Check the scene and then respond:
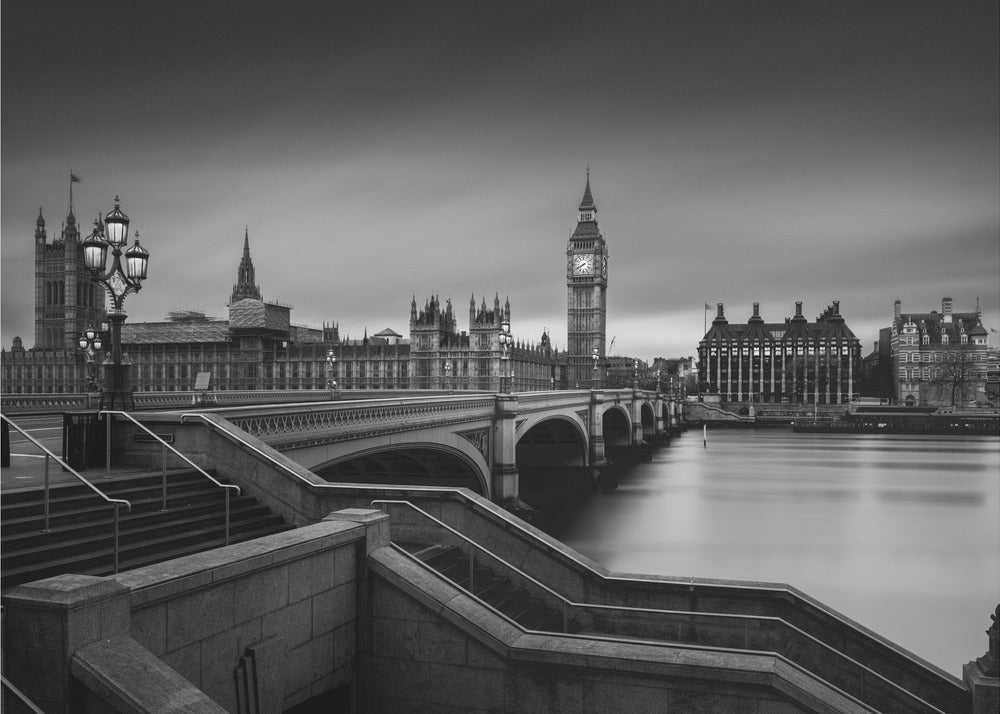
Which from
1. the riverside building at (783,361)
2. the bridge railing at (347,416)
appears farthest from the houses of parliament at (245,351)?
the bridge railing at (347,416)

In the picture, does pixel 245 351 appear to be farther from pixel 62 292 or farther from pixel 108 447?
pixel 108 447

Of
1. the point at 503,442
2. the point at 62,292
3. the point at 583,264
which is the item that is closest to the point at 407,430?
the point at 503,442

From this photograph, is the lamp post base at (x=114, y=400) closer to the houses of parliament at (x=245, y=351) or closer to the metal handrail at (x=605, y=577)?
the metal handrail at (x=605, y=577)

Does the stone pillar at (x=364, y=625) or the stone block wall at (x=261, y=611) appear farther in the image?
the stone pillar at (x=364, y=625)

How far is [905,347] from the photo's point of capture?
151125 mm

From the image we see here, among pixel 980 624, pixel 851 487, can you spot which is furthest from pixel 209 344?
pixel 980 624

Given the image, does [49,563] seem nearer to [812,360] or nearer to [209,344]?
[209,344]

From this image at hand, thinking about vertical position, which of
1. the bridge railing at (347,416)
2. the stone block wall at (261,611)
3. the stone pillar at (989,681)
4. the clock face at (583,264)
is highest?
the clock face at (583,264)

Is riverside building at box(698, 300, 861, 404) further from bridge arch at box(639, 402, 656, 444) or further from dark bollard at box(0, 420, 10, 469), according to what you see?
dark bollard at box(0, 420, 10, 469)

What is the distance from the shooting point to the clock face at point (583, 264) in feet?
498

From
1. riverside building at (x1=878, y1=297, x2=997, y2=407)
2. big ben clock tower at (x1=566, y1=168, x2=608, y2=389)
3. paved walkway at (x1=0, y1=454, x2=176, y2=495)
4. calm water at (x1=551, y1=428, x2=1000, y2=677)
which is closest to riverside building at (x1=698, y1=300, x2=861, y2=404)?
riverside building at (x1=878, y1=297, x2=997, y2=407)

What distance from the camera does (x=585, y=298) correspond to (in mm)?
150625

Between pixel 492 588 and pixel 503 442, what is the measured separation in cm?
2438

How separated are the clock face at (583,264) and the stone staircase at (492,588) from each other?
14173 centimetres
